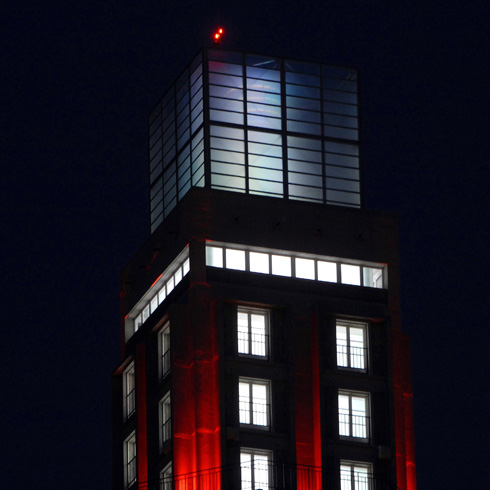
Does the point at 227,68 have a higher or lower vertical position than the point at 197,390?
higher

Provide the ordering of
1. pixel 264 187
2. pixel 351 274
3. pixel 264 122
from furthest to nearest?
pixel 264 122
pixel 264 187
pixel 351 274

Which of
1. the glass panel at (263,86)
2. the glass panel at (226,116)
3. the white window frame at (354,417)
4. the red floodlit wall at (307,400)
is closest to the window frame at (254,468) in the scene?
the red floodlit wall at (307,400)

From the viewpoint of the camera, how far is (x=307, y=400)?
10856 cm

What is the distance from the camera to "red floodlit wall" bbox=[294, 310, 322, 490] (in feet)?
350

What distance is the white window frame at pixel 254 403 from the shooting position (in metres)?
107

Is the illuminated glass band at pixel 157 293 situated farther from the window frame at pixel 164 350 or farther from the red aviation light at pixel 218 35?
the red aviation light at pixel 218 35

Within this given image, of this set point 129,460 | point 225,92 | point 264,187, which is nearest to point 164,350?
point 129,460

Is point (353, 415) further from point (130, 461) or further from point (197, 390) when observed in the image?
point (130, 461)

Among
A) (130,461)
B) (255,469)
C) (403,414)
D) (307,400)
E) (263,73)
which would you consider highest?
(263,73)

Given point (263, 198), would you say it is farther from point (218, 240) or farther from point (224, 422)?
point (224, 422)

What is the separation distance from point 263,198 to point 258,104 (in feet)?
18.2

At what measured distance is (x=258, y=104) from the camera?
11612 centimetres

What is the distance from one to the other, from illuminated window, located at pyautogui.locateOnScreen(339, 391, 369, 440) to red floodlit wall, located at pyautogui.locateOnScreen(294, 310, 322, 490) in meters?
1.48

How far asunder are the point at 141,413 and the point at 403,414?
42.2 ft
